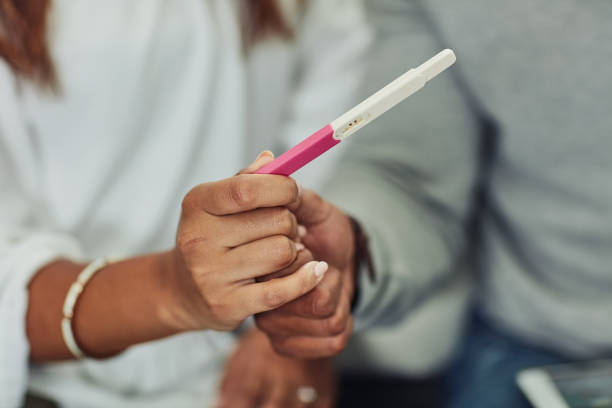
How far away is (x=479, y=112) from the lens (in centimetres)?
45

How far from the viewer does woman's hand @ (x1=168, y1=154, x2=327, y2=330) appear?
230 millimetres

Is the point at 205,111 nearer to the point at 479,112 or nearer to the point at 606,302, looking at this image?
the point at 479,112

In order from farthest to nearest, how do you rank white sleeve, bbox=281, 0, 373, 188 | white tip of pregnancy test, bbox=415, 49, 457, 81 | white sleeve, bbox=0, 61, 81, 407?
white sleeve, bbox=281, 0, 373, 188 → white sleeve, bbox=0, 61, 81, 407 → white tip of pregnancy test, bbox=415, 49, 457, 81

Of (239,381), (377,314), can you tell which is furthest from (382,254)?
(239,381)

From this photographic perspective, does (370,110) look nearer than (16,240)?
Yes

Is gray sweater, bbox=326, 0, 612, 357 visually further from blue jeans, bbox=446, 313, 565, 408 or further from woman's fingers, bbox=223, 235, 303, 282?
woman's fingers, bbox=223, 235, 303, 282

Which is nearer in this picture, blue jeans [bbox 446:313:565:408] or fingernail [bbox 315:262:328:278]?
fingernail [bbox 315:262:328:278]

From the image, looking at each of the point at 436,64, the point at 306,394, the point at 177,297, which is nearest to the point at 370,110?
the point at 436,64

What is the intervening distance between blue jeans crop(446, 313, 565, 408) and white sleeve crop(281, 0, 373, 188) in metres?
0.19

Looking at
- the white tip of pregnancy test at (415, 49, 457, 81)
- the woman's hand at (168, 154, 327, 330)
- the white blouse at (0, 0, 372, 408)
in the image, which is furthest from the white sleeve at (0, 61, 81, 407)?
the white tip of pregnancy test at (415, 49, 457, 81)

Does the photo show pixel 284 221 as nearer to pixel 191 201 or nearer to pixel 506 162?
pixel 191 201

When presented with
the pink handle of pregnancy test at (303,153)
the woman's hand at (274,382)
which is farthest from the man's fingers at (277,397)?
the pink handle of pregnancy test at (303,153)

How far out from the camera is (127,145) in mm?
409

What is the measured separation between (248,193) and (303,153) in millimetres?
27
